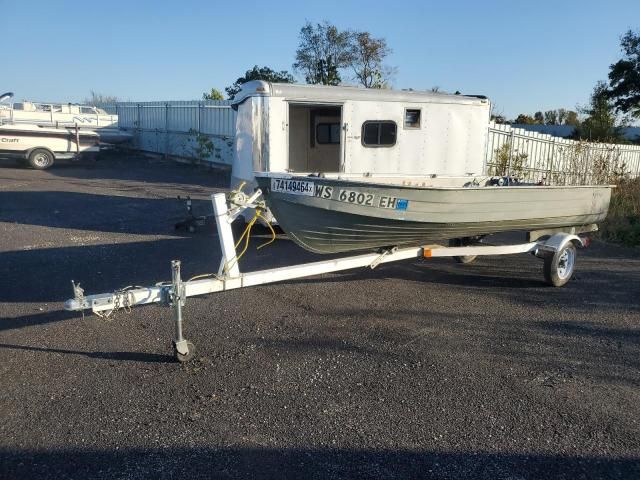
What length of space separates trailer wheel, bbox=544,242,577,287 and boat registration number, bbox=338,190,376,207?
2714mm

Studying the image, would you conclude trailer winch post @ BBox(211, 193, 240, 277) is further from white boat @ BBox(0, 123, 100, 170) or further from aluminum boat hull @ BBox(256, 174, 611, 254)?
white boat @ BBox(0, 123, 100, 170)

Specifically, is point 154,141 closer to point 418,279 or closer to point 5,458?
point 418,279

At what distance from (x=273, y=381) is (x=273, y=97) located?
516 cm

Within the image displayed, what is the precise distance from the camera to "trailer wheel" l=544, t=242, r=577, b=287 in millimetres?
6539

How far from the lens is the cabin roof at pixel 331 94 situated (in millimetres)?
8109

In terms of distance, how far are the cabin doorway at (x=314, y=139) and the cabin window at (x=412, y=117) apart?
87.2 inches

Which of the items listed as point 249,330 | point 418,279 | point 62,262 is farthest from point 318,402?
point 62,262

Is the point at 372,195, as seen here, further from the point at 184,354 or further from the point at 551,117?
the point at 551,117

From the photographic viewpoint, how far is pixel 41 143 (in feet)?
65.6

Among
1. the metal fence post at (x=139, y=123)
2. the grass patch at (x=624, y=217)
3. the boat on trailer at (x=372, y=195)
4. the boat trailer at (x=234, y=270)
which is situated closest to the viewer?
the boat trailer at (x=234, y=270)

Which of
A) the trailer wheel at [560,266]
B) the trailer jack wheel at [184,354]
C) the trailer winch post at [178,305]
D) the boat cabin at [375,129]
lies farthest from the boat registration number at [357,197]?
the boat cabin at [375,129]

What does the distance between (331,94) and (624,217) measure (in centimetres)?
704

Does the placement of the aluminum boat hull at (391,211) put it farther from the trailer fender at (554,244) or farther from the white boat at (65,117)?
the white boat at (65,117)

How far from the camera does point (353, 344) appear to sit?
4.80 metres
